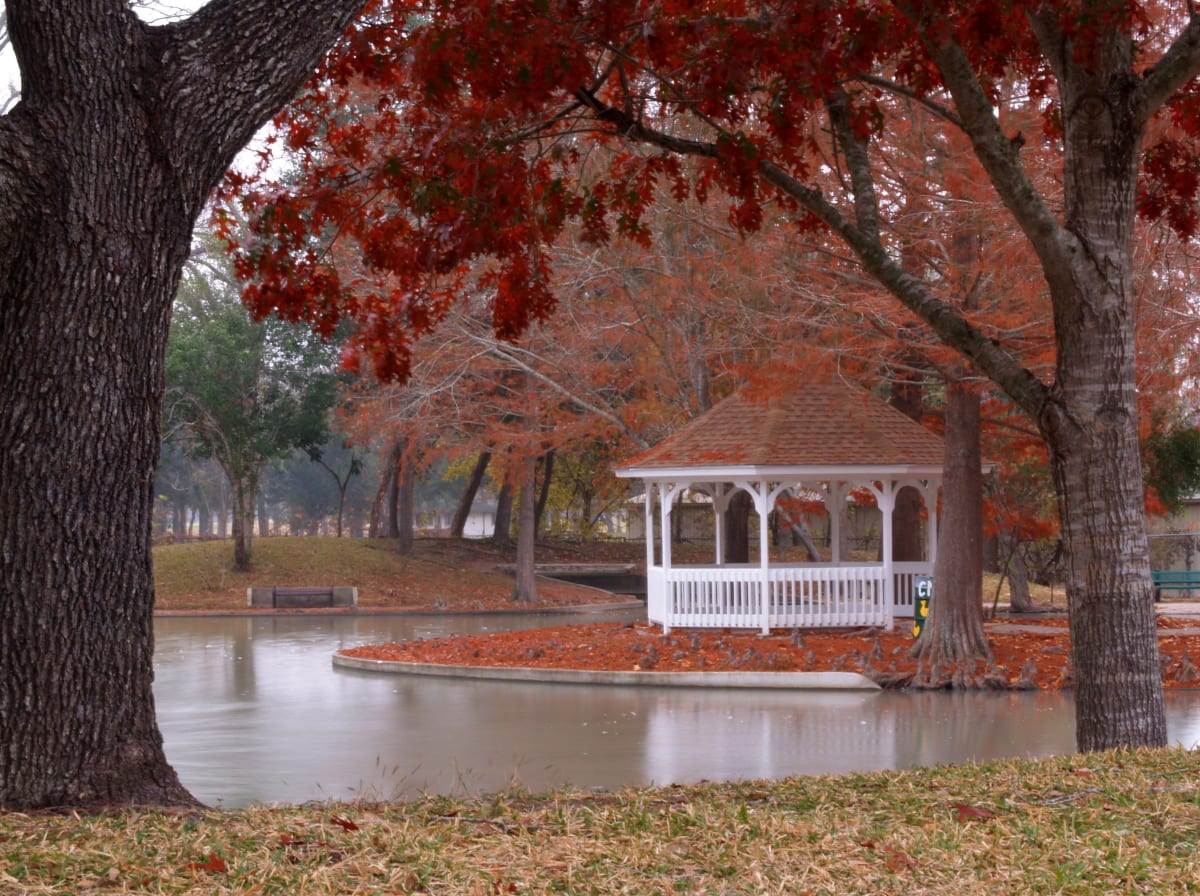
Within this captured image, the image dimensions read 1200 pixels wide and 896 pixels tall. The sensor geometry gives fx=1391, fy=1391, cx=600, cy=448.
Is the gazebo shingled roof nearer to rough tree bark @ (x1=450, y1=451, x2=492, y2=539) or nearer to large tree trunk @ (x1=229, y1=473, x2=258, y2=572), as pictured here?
large tree trunk @ (x1=229, y1=473, x2=258, y2=572)

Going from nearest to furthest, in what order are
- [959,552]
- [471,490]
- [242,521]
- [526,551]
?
[959,552], [526,551], [242,521], [471,490]

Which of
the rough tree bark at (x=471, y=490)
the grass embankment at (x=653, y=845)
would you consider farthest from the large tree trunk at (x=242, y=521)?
the grass embankment at (x=653, y=845)

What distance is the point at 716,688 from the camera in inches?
671

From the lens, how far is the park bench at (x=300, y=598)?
107 feet

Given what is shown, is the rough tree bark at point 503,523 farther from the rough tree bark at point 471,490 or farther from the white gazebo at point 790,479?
the white gazebo at point 790,479

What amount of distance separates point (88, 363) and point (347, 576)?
32543 mm

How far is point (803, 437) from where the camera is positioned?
22.8 meters

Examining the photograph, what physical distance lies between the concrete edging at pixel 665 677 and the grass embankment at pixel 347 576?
1408 cm

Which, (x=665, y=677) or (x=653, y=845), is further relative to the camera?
(x=665, y=677)

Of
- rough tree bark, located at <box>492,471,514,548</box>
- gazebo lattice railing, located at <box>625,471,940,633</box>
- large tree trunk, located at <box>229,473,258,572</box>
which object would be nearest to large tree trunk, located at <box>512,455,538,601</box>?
large tree trunk, located at <box>229,473,258,572</box>

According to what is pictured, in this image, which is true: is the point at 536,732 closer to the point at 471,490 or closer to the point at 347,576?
the point at 347,576

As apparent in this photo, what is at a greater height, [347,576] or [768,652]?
[347,576]

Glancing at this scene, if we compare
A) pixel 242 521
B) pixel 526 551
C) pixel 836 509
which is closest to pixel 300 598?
pixel 242 521

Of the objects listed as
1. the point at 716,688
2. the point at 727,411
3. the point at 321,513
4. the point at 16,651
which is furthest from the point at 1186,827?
the point at 321,513
